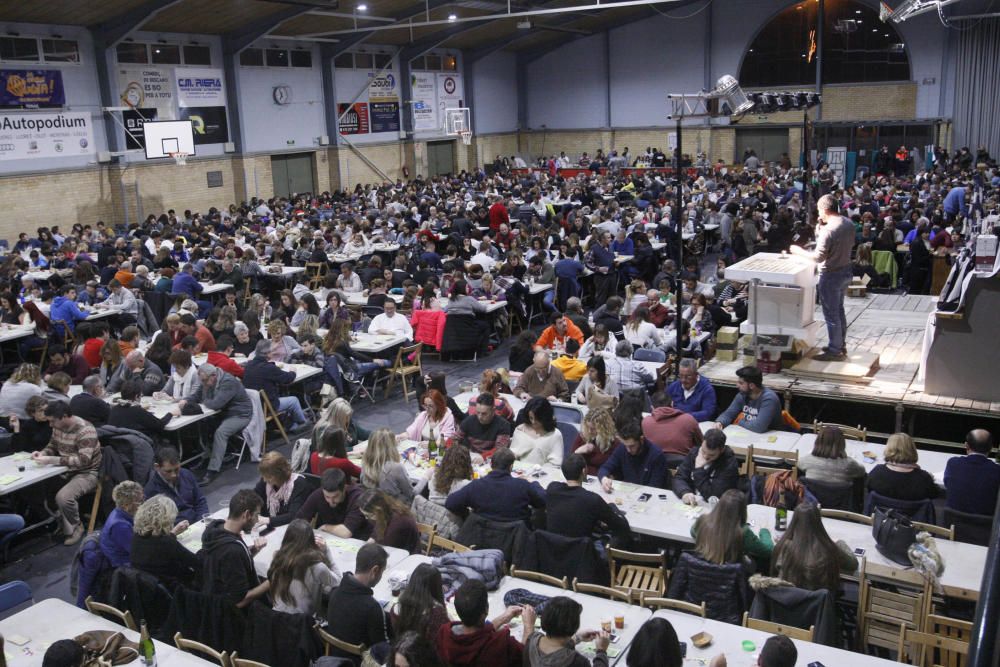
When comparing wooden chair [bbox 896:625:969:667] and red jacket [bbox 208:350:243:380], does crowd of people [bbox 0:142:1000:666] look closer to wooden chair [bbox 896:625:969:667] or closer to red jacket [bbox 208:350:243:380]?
red jacket [bbox 208:350:243:380]

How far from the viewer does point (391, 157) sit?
2934 centimetres

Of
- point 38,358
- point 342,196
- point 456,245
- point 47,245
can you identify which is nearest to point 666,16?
point 342,196

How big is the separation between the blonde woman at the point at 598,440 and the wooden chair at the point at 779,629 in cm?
217

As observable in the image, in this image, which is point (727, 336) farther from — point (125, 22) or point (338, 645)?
point (125, 22)

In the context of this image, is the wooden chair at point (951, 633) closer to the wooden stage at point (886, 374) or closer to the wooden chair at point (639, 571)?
the wooden chair at point (639, 571)

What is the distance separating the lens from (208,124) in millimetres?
22969

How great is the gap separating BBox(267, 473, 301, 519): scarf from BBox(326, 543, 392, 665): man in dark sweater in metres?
1.70

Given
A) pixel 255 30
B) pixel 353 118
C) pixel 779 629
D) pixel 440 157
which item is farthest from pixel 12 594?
pixel 440 157

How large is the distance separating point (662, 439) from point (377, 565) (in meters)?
2.94

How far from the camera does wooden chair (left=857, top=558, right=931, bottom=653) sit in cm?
475

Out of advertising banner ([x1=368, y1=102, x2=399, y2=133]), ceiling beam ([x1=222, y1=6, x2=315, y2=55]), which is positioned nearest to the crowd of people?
ceiling beam ([x1=222, y1=6, x2=315, y2=55])

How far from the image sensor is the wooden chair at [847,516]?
5.60 meters

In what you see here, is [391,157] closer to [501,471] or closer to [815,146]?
[815,146]

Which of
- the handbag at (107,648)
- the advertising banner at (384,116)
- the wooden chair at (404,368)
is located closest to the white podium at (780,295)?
the wooden chair at (404,368)
